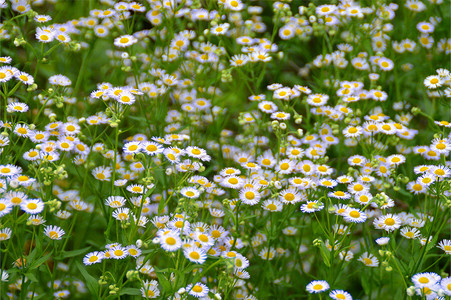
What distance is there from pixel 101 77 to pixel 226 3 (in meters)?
0.89

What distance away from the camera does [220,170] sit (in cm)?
239

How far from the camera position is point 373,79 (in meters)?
2.66

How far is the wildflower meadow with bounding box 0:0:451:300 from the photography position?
179cm

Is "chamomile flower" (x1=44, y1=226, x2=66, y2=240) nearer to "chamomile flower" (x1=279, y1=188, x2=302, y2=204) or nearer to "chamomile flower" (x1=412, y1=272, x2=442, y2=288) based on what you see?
"chamomile flower" (x1=279, y1=188, x2=302, y2=204)

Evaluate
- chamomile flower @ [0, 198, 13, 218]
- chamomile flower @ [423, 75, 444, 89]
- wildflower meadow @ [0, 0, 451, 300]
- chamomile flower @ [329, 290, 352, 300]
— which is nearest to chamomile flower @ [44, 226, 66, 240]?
wildflower meadow @ [0, 0, 451, 300]

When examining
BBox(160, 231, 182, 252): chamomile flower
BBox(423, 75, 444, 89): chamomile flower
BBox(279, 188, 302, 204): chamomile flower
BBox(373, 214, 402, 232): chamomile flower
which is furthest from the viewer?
BBox(423, 75, 444, 89): chamomile flower

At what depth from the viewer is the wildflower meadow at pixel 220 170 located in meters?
1.79

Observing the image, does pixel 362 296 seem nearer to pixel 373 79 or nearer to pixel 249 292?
pixel 249 292

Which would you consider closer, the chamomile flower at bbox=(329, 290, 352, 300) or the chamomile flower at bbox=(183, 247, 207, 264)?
the chamomile flower at bbox=(183, 247, 207, 264)

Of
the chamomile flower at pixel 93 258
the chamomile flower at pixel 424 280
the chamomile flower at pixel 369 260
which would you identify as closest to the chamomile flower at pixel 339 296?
the chamomile flower at pixel 424 280

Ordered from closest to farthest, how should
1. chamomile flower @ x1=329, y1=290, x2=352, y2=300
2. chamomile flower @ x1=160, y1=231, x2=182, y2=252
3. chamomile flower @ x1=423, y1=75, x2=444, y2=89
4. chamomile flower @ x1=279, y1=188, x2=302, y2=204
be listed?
1. chamomile flower @ x1=160, y1=231, x2=182, y2=252
2. chamomile flower @ x1=329, y1=290, x2=352, y2=300
3. chamomile flower @ x1=279, y1=188, x2=302, y2=204
4. chamomile flower @ x1=423, y1=75, x2=444, y2=89

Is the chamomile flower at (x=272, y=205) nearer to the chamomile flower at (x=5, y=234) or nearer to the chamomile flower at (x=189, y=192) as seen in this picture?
the chamomile flower at (x=189, y=192)

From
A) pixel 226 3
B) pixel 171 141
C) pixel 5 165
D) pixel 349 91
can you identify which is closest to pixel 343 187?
pixel 349 91

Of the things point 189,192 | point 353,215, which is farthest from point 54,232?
point 353,215
